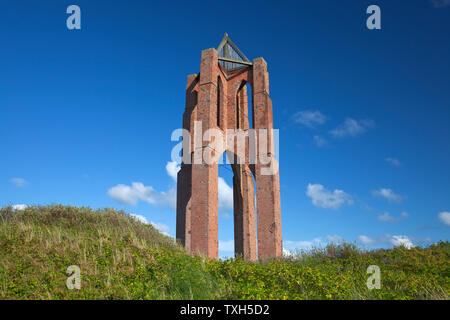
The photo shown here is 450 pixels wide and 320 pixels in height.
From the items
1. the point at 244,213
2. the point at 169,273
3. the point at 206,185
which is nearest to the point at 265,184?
the point at 206,185

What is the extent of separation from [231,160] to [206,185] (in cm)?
548

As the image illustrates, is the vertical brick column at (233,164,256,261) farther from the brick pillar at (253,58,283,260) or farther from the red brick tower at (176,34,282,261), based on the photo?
the brick pillar at (253,58,283,260)

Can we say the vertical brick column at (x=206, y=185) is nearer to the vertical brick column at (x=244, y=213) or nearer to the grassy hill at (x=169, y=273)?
the grassy hill at (x=169, y=273)

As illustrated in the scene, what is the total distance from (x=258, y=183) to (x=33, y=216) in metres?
9.83

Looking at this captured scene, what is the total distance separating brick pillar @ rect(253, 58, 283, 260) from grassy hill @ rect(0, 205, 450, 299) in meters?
4.30

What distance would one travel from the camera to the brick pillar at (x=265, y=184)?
49.1 feet

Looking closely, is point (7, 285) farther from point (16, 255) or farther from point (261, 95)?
point (261, 95)

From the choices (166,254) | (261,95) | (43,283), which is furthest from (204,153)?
(43,283)

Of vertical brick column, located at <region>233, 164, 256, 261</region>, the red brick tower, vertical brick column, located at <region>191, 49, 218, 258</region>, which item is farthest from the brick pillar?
vertical brick column, located at <region>233, 164, 256, 261</region>

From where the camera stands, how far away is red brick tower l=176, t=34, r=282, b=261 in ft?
48.9

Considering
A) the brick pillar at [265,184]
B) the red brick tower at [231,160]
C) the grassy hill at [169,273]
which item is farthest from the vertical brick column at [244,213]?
the grassy hill at [169,273]

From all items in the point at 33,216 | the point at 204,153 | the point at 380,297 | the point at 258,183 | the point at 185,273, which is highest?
the point at 204,153

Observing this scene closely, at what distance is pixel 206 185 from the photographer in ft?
49.2

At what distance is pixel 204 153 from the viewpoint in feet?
51.0
